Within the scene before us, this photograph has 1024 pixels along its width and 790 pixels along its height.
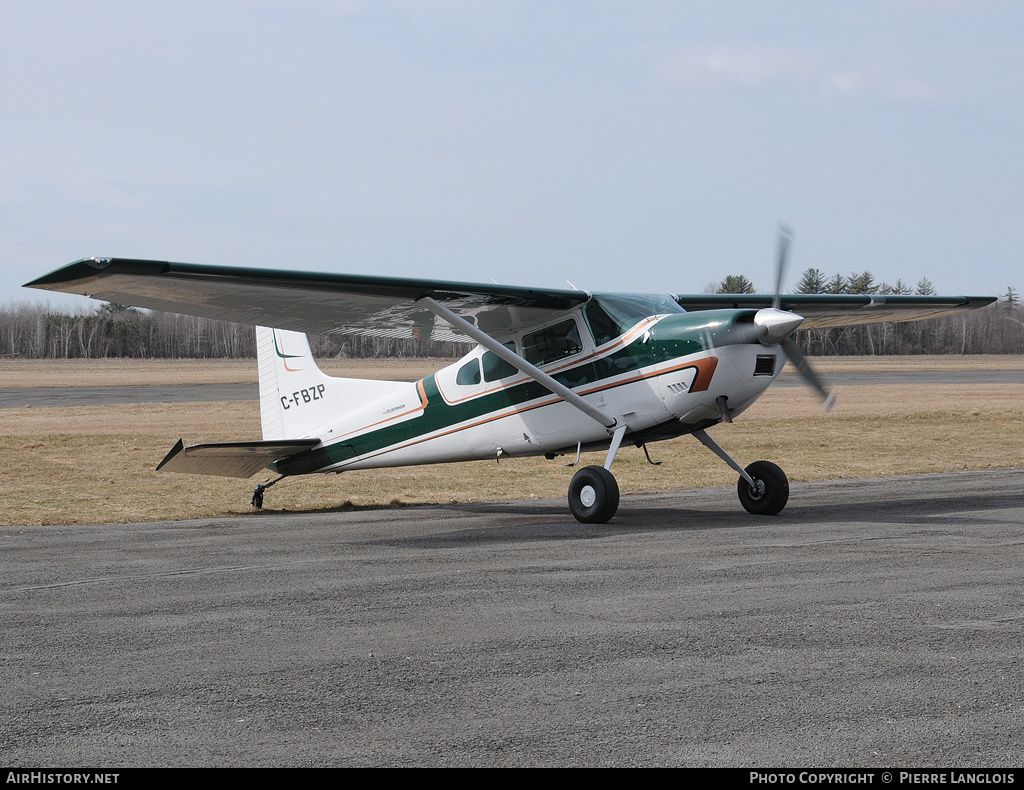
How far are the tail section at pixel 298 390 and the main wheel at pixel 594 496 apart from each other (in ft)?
14.3

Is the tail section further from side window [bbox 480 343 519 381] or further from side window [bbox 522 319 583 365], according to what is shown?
side window [bbox 522 319 583 365]

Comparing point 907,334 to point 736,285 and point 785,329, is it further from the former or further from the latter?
point 785,329

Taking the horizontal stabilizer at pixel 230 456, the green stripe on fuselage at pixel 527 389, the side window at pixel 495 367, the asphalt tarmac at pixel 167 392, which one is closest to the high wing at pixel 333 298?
the side window at pixel 495 367

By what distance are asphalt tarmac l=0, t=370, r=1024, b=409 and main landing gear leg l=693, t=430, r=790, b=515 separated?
118ft

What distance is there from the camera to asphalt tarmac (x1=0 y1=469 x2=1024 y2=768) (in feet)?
14.3

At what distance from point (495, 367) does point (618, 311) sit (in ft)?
6.93

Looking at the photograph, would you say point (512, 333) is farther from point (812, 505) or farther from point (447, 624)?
point (447, 624)

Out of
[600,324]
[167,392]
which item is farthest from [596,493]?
[167,392]

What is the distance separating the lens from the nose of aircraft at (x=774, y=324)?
11.4 meters

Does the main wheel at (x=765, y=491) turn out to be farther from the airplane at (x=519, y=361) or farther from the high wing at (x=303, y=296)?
the high wing at (x=303, y=296)

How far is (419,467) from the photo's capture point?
24.2m

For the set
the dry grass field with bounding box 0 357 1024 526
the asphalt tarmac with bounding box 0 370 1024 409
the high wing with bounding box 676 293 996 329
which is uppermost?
the high wing with bounding box 676 293 996 329

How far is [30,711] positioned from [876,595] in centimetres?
563

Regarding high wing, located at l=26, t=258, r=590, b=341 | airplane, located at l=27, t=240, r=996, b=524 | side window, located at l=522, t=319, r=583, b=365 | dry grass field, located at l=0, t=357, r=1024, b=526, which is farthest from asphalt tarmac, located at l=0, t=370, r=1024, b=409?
side window, located at l=522, t=319, r=583, b=365
